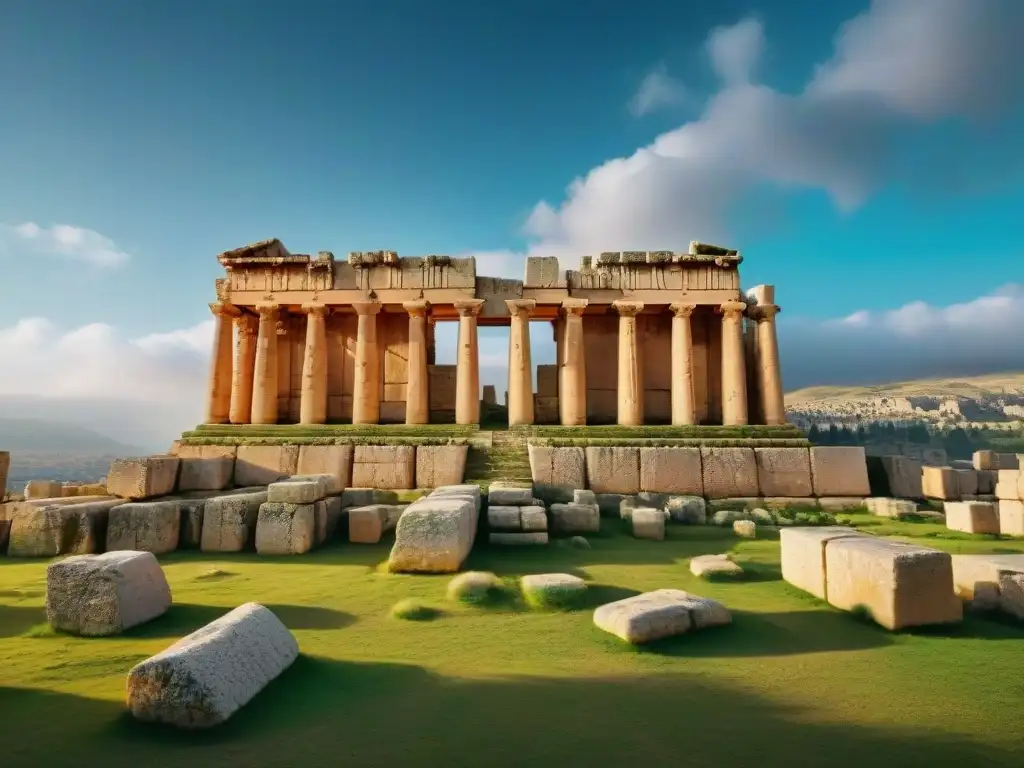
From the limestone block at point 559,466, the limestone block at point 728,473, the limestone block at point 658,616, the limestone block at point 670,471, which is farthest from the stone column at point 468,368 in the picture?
the limestone block at point 658,616

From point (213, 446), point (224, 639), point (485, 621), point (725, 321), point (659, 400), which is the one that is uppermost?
point (725, 321)

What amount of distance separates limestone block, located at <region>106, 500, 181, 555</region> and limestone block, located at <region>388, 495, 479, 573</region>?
4289mm

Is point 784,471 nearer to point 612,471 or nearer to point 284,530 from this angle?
point 612,471

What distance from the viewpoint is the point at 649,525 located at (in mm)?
10617

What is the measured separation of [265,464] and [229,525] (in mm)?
6915

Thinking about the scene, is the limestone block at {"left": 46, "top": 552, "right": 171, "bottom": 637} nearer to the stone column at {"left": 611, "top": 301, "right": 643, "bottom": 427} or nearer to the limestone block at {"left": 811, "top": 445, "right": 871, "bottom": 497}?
the stone column at {"left": 611, "top": 301, "right": 643, "bottom": 427}

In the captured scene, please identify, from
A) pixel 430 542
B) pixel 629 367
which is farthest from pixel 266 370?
pixel 430 542

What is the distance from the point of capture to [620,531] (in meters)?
11.2

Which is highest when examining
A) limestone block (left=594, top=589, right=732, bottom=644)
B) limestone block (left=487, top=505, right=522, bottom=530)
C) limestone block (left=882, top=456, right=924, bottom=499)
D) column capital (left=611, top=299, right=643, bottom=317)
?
column capital (left=611, top=299, right=643, bottom=317)

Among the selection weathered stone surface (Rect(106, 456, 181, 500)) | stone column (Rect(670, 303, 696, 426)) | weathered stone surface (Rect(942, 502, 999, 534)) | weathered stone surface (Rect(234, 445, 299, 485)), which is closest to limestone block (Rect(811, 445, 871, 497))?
weathered stone surface (Rect(942, 502, 999, 534))

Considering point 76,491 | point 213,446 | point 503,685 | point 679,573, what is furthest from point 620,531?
point 76,491

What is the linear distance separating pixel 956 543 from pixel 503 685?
10.2 metres

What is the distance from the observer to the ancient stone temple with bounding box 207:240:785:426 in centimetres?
1841

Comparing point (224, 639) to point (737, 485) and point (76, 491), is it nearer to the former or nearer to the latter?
point (737, 485)
